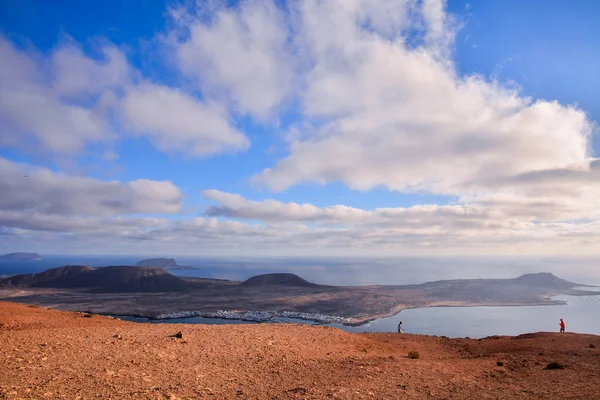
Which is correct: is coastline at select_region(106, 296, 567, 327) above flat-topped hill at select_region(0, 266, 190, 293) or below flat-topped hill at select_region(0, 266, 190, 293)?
below

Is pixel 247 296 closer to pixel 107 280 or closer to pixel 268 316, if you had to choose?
pixel 268 316

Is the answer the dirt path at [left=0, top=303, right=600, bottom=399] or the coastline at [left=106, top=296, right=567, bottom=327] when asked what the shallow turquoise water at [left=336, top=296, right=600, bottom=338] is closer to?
the coastline at [left=106, top=296, right=567, bottom=327]

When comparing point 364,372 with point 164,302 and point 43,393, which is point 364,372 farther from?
point 164,302

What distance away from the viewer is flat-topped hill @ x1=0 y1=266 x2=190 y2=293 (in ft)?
341

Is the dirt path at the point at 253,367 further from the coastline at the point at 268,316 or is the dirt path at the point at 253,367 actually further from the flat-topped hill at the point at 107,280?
the flat-topped hill at the point at 107,280

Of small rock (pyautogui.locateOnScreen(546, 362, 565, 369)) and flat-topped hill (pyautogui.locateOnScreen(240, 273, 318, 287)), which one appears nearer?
small rock (pyautogui.locateOnScreen(546, 362, 565, 369))

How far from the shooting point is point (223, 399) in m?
8.88

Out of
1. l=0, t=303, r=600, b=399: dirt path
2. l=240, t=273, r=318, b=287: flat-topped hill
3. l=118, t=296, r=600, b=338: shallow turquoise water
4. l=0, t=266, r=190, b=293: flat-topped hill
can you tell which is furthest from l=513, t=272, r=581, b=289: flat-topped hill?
l=0, t=303, r=600, b=399: dirt path

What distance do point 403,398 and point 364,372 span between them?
107 inches

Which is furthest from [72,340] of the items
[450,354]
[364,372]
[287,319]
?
[287,319]

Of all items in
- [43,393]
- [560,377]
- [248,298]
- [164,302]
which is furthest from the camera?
[248,298]

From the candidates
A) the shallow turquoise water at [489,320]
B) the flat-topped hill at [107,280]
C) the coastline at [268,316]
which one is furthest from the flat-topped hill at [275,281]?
the coastline at [268,316]

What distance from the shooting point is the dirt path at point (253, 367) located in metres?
9.44

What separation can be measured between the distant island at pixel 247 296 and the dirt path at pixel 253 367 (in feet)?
141
